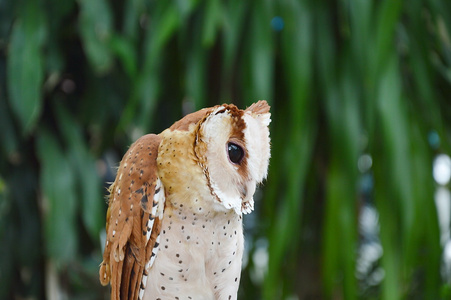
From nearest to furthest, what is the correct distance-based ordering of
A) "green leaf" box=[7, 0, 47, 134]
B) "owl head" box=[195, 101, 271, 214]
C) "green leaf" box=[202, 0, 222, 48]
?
"owl head" box=[195, 101, 271, 214] < "green leaf" box=[202, 0, 222, 48] < "green leaf" box=[7, 0, 47, 134]

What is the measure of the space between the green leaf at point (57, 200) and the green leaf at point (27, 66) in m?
0.15

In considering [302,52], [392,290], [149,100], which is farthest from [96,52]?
[392,290]

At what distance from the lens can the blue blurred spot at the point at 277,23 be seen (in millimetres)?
1512

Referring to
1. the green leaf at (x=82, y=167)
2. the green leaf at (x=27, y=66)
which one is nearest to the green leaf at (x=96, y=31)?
the green leaf at (x=27, y=66)

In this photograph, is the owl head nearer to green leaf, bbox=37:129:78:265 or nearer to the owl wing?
the owl wing

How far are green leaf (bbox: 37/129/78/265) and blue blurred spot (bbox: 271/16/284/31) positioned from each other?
73 centimetres

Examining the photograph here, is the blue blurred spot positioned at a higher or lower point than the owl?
higher

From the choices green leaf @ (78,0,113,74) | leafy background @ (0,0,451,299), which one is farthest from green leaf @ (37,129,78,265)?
green leaf @ (78,0,113,74)

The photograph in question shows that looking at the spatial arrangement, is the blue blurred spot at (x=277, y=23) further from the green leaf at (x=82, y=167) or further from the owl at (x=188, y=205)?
the owl at (x=188, y=205)

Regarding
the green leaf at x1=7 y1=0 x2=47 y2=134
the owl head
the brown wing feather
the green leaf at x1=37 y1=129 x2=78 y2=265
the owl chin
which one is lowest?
the owl chin

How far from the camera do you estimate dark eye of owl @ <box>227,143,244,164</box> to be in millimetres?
518

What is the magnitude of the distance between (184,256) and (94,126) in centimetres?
123

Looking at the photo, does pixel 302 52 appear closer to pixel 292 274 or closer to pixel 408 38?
pixel 408 38

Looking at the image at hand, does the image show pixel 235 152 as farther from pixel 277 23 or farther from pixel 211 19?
pixel 277 23
